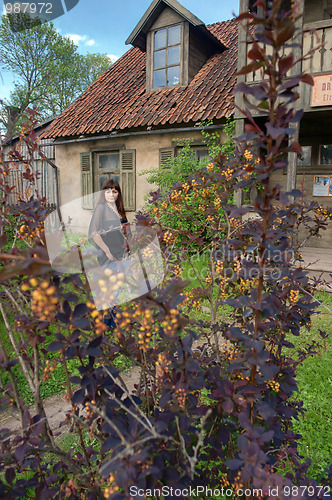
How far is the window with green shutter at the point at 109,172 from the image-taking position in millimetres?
9423

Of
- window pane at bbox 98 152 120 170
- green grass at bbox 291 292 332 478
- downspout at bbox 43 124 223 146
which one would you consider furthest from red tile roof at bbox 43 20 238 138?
green grass at bbox 291 292 332 478

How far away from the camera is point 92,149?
1030 cm

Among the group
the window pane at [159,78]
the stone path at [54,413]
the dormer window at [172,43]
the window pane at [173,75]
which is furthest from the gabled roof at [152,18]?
the stone path at [54,413]

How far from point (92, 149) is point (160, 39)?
358 cm

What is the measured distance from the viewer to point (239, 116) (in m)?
6.52

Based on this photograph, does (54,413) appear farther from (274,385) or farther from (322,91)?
(322,91)

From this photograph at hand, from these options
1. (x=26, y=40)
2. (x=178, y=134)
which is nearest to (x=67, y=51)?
(x=26, y=40)

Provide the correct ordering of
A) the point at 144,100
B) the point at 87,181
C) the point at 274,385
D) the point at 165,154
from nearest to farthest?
the point at 274,385, the point at 165,154, the point at 144,100, the point at 87,181

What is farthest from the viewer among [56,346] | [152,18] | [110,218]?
[152,18]

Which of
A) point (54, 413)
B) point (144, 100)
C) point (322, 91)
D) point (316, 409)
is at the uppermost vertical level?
point (144, 100)

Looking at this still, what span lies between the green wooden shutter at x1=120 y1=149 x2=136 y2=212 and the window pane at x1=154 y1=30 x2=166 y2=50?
291cm

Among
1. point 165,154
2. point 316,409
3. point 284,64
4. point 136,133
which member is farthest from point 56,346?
point 136,133

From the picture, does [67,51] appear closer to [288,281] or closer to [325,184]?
[325,184]

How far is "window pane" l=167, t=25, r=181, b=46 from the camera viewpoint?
28.7ft
